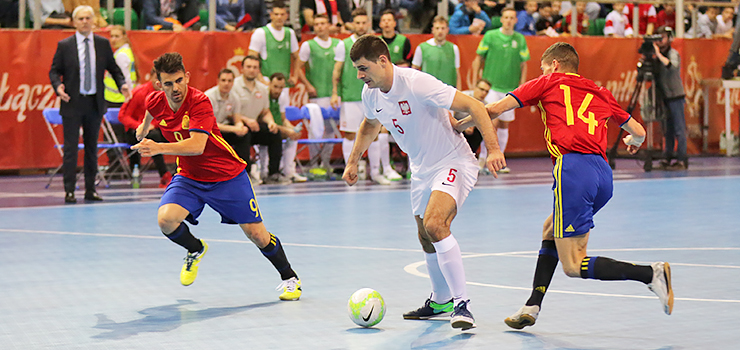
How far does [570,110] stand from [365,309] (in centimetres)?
174

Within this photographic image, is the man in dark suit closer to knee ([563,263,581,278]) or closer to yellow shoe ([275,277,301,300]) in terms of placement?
yellow shoe ([275,277,301,300])

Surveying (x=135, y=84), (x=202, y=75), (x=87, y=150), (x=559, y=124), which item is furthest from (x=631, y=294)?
(x=202, y=75)

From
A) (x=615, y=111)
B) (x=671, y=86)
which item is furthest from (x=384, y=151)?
(x=615, y=111)

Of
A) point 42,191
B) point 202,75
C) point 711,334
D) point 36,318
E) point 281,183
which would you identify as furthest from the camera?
point 202,75

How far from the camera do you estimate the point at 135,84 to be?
15961mm

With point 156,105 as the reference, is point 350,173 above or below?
below

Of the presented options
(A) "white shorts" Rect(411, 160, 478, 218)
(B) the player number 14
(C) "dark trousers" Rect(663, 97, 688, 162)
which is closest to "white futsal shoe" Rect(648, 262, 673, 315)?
(B) the player number 14

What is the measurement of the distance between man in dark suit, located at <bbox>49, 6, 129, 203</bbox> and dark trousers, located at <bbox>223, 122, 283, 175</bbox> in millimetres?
2160

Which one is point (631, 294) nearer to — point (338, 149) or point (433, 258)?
point (433, 258)

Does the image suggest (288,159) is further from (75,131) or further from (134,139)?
(75,131)

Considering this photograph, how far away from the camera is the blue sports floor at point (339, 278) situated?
5742mm

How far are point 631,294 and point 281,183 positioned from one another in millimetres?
9611

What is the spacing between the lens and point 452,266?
589cm

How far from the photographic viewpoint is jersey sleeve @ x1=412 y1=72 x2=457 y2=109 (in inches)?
235
